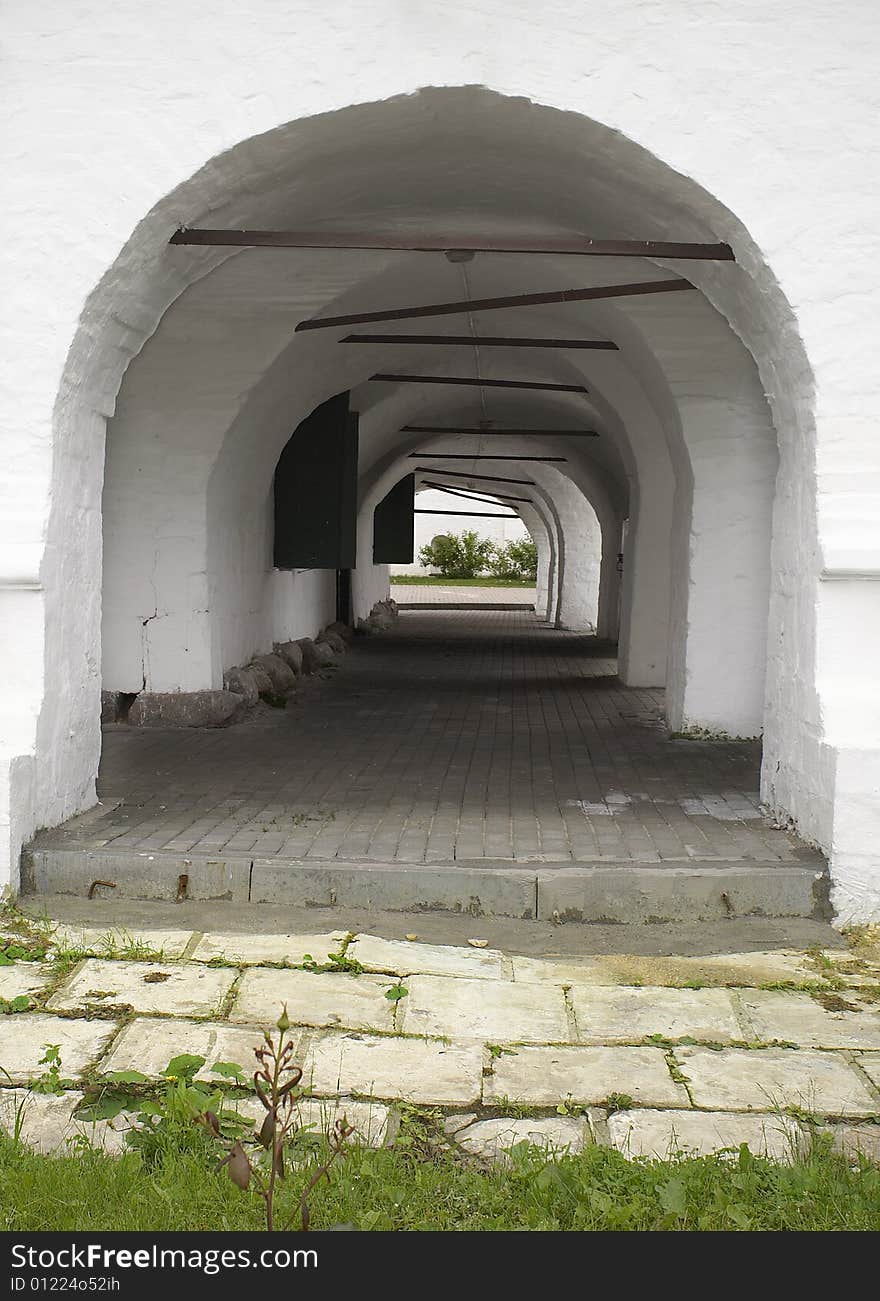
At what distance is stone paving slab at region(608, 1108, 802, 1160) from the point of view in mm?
2869

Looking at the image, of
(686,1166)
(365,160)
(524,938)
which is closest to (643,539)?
(365,160)

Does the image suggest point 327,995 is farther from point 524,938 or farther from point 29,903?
point 29,903

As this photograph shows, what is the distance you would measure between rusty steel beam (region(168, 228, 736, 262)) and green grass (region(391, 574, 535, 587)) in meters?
31.0

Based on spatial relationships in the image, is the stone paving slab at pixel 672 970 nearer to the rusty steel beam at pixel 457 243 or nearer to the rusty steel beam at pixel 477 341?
the rusty steel beam at pixel 457 243

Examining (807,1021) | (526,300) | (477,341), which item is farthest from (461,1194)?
(477,341)

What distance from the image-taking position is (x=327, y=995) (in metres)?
3.84

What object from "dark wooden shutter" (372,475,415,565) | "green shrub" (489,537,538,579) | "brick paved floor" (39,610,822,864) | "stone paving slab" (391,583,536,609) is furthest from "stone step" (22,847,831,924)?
"green shrub" (489,537,538,579)

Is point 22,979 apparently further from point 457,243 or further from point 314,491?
point 314,491

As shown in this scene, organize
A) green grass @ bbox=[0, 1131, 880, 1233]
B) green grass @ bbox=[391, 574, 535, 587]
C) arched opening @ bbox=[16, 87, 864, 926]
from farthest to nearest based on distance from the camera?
green grass @ bbox=[391, 574, 535, 587] < arched opening @ bbox=[16, 87, 864, 926] < green grass @ bbox=[0, 1131, 880, 1233]

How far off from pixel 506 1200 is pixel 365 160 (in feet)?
14.8

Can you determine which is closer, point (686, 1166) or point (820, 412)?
point (686, 1166)

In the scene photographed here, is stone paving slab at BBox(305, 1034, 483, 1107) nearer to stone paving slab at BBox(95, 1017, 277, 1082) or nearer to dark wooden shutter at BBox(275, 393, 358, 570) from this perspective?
stone paving slab at BBox(95, 1017, 277, 1082)

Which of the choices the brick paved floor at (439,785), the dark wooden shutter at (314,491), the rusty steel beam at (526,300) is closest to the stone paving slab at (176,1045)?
the brick paved floor at (439,785)

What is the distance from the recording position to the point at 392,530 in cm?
1866
